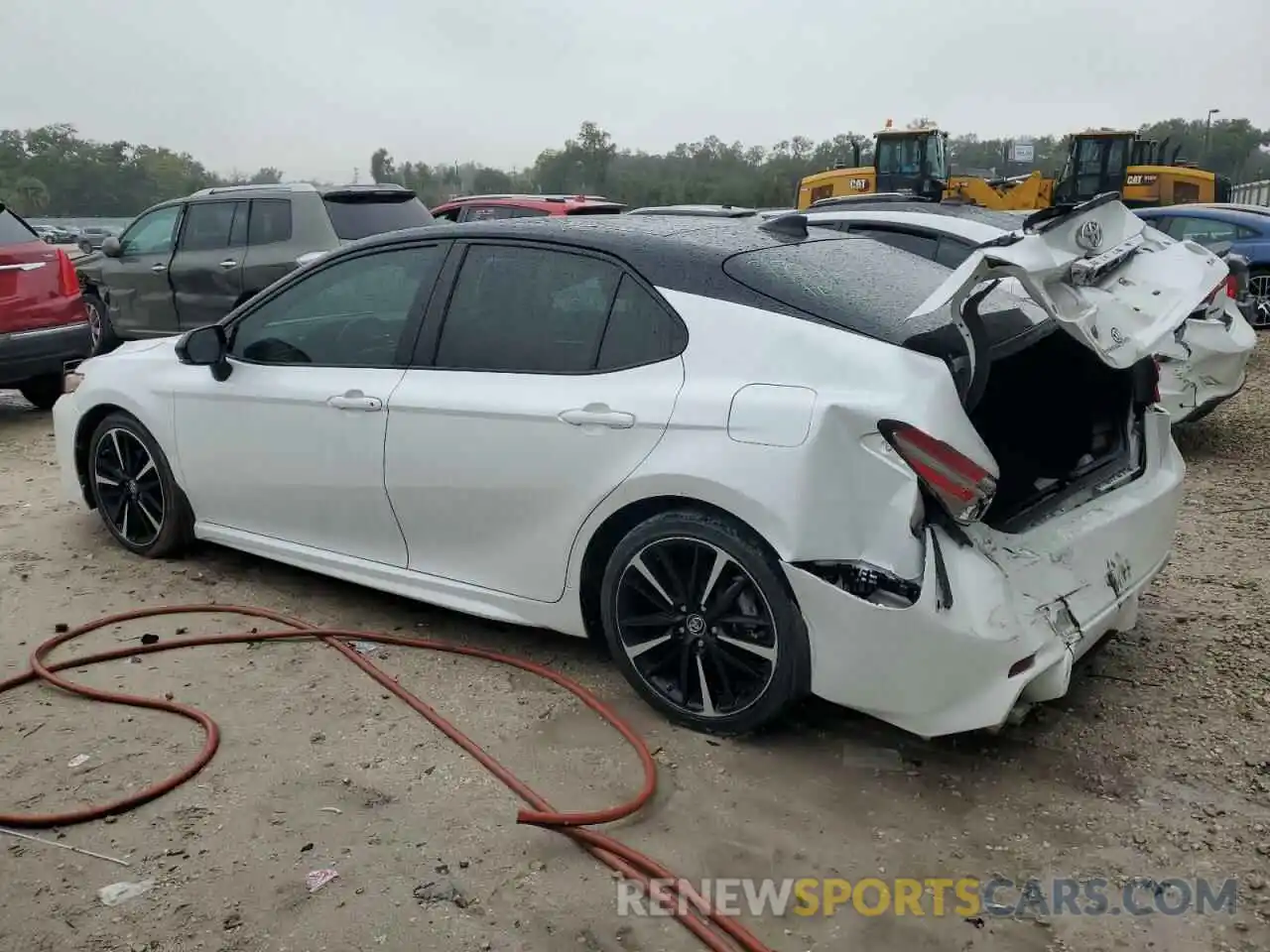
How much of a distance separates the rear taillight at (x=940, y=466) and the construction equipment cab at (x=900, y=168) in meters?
16.3

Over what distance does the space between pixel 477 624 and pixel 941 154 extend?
17133 millimetres

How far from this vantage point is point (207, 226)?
9781 mm

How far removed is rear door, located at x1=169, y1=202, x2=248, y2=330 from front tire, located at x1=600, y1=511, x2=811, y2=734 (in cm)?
711

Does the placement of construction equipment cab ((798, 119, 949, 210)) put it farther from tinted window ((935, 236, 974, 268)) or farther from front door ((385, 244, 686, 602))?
front door ((385, 244, 686, 602))

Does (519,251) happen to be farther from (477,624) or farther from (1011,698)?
(1011,698)

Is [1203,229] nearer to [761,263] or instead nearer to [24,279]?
[761,263]

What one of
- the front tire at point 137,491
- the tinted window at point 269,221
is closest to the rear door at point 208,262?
the tinted window at point 269,221

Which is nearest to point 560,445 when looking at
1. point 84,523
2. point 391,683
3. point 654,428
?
point 654,428

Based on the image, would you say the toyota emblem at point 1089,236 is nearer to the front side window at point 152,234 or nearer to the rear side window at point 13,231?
the rear side window at point 13,231

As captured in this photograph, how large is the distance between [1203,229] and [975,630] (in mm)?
11139

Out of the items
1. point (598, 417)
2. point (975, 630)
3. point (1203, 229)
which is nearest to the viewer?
point (975, 630)

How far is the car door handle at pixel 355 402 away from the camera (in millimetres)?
3967

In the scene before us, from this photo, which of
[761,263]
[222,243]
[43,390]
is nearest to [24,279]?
[43,390]

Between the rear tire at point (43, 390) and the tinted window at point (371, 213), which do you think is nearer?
the rear tire at point (43, 390)
